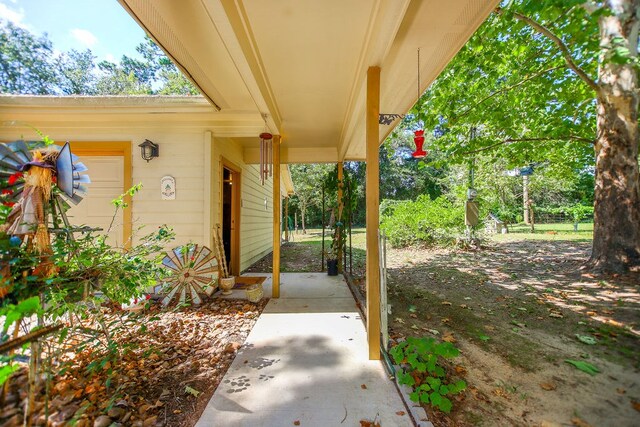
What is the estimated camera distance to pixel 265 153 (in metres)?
4.11

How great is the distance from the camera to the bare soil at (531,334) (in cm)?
172

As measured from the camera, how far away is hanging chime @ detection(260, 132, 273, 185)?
3.94 m

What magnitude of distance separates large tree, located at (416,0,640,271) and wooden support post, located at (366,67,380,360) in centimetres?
164

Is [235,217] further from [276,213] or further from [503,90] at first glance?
[503,90]

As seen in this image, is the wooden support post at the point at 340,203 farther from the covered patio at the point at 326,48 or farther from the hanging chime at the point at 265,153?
the covered patio at the point at 326,48

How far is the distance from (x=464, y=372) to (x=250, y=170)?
572 cm

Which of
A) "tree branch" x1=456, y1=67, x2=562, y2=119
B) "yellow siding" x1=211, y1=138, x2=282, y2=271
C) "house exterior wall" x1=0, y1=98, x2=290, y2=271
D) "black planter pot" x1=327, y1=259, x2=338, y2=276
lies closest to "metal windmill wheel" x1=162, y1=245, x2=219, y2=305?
"house exterior wall" x1=0, y1=98, x2=290, y2=271

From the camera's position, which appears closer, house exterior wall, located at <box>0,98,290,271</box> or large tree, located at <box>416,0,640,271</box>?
house exterior wall, located at <box>0,98,290,271</box>

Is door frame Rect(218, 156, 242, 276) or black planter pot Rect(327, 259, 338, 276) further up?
door frame Rect(218, 156, 242, 276)

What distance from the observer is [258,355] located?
7.70ft

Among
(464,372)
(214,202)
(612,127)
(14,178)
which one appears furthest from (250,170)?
(612,127)

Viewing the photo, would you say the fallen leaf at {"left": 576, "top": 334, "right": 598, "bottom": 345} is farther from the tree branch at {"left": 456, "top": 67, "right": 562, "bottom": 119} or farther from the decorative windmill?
the decorative windmill

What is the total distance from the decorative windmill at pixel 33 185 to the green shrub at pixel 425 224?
7.00 m

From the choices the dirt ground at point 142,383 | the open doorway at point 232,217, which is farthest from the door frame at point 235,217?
the dirt ground at point 142,383
